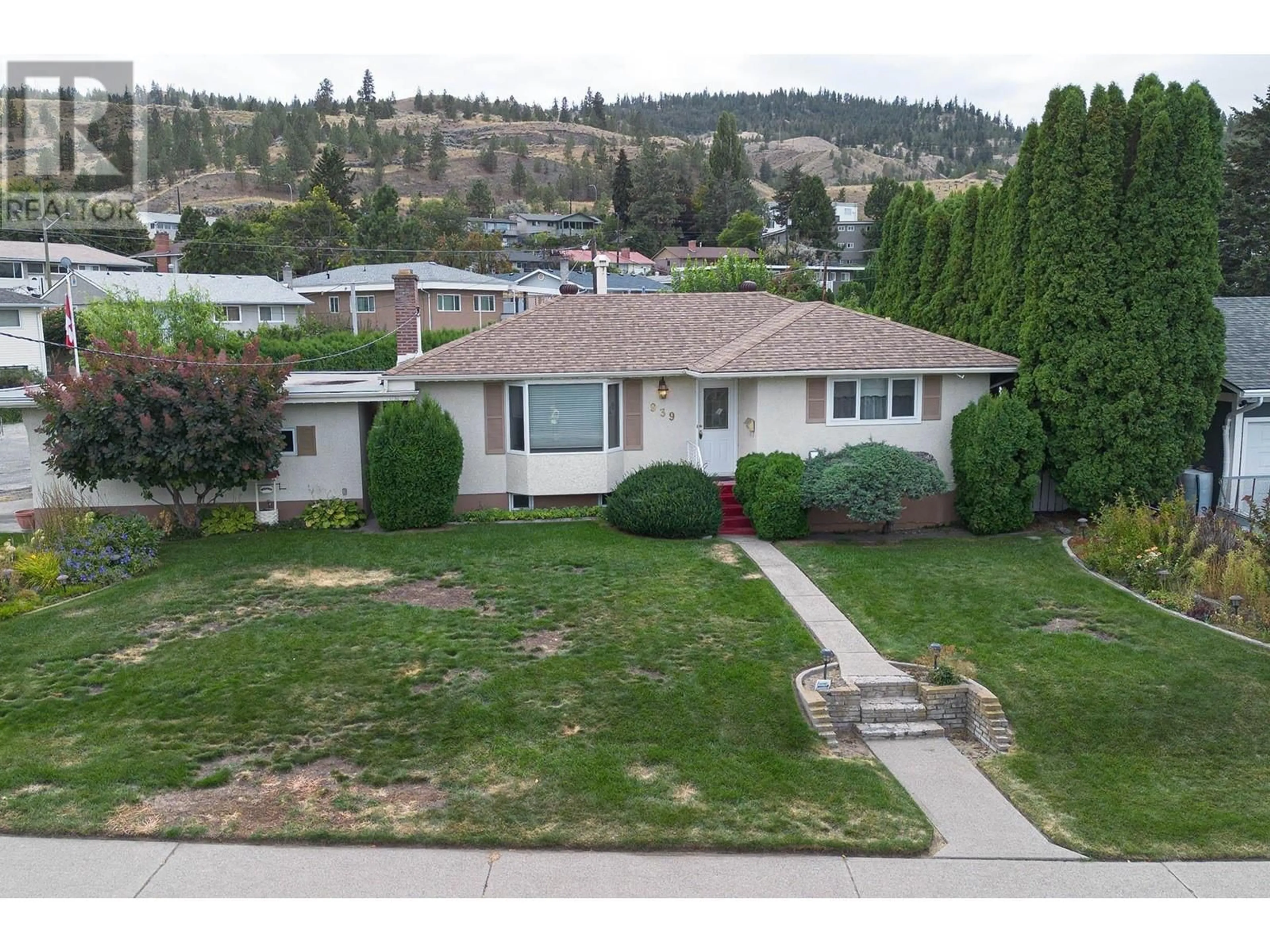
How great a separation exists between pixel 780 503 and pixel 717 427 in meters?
2.96

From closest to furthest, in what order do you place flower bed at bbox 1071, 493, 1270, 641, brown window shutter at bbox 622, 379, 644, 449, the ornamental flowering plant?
1. flower bed at bbox 1071, 493, 1270, 641
2. the ornamental flowering plant
3. brown window shutter at bbox 622, 379, 644, 449

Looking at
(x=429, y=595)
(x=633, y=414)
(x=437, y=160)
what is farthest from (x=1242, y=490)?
(x=437, y=160)

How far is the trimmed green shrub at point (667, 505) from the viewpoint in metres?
18.1

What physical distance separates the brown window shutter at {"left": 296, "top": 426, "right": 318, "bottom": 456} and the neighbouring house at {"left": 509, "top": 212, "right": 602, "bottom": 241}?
94406 mm

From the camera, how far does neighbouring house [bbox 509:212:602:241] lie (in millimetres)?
113125

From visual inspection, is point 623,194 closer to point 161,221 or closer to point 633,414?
point 161,221

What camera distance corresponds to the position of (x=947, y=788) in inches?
388

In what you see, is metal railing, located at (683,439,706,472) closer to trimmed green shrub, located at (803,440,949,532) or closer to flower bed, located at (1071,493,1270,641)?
trimmed green shrub, located at (803,440,949,532)

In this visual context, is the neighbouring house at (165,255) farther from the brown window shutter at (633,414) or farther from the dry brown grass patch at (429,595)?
the dry brown grass patch at (429,595)

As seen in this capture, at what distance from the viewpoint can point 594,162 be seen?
15388cm

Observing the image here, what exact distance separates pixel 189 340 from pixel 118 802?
22.1 meters

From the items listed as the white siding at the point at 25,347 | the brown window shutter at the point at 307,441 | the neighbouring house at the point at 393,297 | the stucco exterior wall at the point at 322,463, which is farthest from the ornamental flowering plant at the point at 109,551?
the neighbouring house at the point at 393,297

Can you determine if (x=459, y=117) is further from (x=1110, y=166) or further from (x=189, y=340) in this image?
(x=1110, y=166)

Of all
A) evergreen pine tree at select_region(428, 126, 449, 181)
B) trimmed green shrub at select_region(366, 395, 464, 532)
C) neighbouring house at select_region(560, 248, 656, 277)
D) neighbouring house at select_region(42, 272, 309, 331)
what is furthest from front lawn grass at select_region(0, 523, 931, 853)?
evergreen pine tree at select_region(428, 126, 449, 181)
